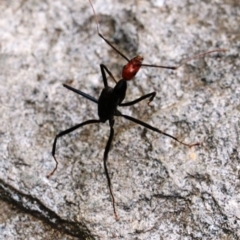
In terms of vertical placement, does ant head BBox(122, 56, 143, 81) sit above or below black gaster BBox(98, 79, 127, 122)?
above

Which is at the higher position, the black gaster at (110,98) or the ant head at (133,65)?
the ant head at (133,65)

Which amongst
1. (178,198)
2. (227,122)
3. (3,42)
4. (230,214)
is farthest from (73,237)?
(3,42)

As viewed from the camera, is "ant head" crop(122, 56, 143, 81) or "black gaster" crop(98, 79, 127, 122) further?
"black gaster" crop(98, 79, 127, 122)

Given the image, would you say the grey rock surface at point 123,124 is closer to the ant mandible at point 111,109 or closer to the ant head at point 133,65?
the ant mandible at point 111,109

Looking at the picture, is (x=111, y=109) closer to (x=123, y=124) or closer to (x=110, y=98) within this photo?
(x=110, y=98)

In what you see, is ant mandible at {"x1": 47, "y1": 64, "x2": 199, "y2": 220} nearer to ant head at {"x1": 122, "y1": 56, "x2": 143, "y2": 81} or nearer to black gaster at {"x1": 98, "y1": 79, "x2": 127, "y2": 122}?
black gaster at {"x1": 98, "y1": 79, "x2": 127, "y2": 122}

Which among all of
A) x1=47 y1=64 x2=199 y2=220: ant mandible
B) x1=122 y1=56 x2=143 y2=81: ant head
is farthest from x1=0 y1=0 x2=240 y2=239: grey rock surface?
x1=122 y1=56 x2=143 y2=81: ant head

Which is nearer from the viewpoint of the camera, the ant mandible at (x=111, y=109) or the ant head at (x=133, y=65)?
the ant head at (x=133, y=65)

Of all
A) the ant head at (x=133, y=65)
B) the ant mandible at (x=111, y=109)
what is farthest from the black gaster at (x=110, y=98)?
the ant head at (x=133, y=65)
